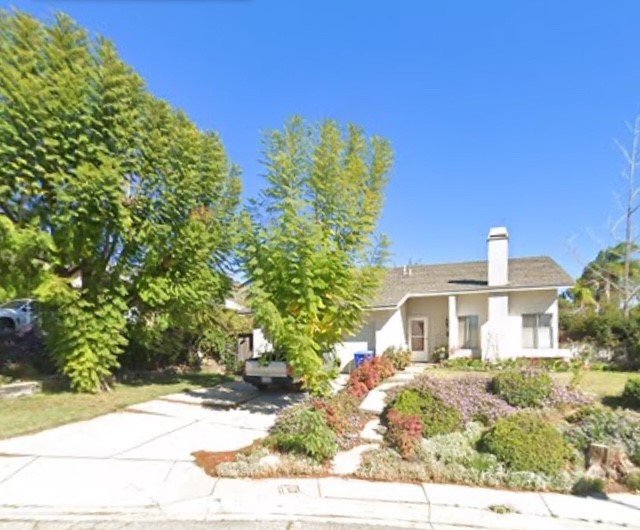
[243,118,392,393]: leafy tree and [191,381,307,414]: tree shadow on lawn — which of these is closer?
[243,118,392,393]: leafy tree

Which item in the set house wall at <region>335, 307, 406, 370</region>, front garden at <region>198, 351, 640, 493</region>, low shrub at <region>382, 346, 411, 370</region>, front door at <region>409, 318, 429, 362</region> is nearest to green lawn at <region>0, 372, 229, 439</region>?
front garden at <region>198, 351, 640, 493</region>

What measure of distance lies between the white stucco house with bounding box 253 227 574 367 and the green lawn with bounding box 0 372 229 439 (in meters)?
4.34

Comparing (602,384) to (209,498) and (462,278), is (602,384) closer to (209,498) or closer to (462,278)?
(462,278)

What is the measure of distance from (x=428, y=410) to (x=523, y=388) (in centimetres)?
266

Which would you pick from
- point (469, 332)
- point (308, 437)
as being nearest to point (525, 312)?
point (469, 332)

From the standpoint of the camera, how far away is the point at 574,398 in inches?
374

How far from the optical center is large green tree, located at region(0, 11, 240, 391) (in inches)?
386

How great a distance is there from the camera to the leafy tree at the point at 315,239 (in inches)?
364

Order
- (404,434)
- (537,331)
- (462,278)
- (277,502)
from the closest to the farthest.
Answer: (277,502) → (404,434) → (537,331) → (462,278)

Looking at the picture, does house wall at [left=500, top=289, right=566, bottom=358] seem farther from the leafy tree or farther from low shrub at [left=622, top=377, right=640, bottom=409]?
the leafy tree

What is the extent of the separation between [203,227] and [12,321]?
1293 centimetres

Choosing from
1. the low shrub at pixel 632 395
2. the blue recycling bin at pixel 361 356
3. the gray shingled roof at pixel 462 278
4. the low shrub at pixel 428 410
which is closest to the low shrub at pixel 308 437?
the low shrub at pixel 428 410

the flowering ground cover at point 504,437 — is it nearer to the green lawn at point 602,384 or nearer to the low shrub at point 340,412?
the low shrub at point 340,412

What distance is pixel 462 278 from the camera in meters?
20.3
